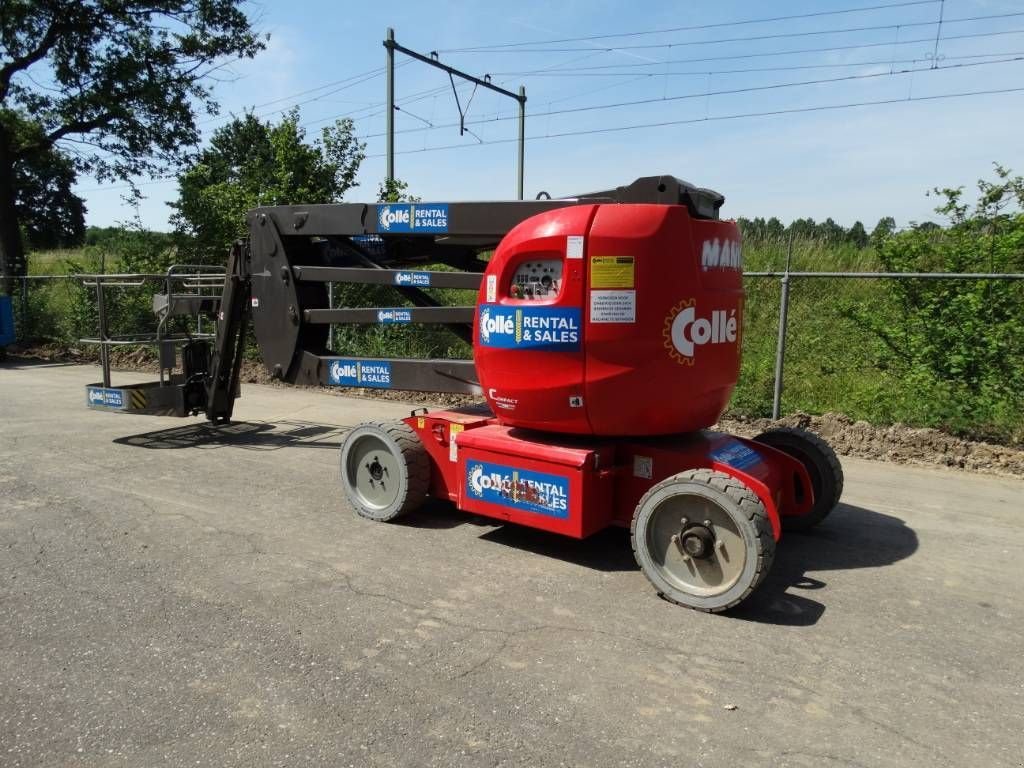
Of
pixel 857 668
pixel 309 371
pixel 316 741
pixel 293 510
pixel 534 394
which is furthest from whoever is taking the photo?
pixel 309 371

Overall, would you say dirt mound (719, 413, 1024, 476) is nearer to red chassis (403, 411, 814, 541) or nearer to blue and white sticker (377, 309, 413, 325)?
red chassis (403, 411, 814, 541)

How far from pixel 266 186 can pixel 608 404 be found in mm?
12003

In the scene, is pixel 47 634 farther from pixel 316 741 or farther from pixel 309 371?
pixel 309 371

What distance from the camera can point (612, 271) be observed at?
4.33 meters

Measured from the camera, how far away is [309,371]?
6.60 metres

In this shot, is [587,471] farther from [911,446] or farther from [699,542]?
[911,446]

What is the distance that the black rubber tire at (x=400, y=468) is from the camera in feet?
17.7

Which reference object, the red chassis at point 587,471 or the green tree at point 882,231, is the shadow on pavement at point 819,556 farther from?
the green tree at point 882,231

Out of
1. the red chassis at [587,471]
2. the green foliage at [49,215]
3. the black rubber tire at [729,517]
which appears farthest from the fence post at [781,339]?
the green foliage at [49,215]

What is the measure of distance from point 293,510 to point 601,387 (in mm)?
2844

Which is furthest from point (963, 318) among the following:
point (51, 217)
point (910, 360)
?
point (51, 217)

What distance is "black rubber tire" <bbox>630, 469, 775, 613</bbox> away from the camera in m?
3.88

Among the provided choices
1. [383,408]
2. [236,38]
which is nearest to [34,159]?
[236,38]

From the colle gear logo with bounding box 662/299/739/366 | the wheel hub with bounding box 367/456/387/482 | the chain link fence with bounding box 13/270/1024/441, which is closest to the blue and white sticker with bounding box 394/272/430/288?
the wheel hub with bounding box 367/456/387/482
